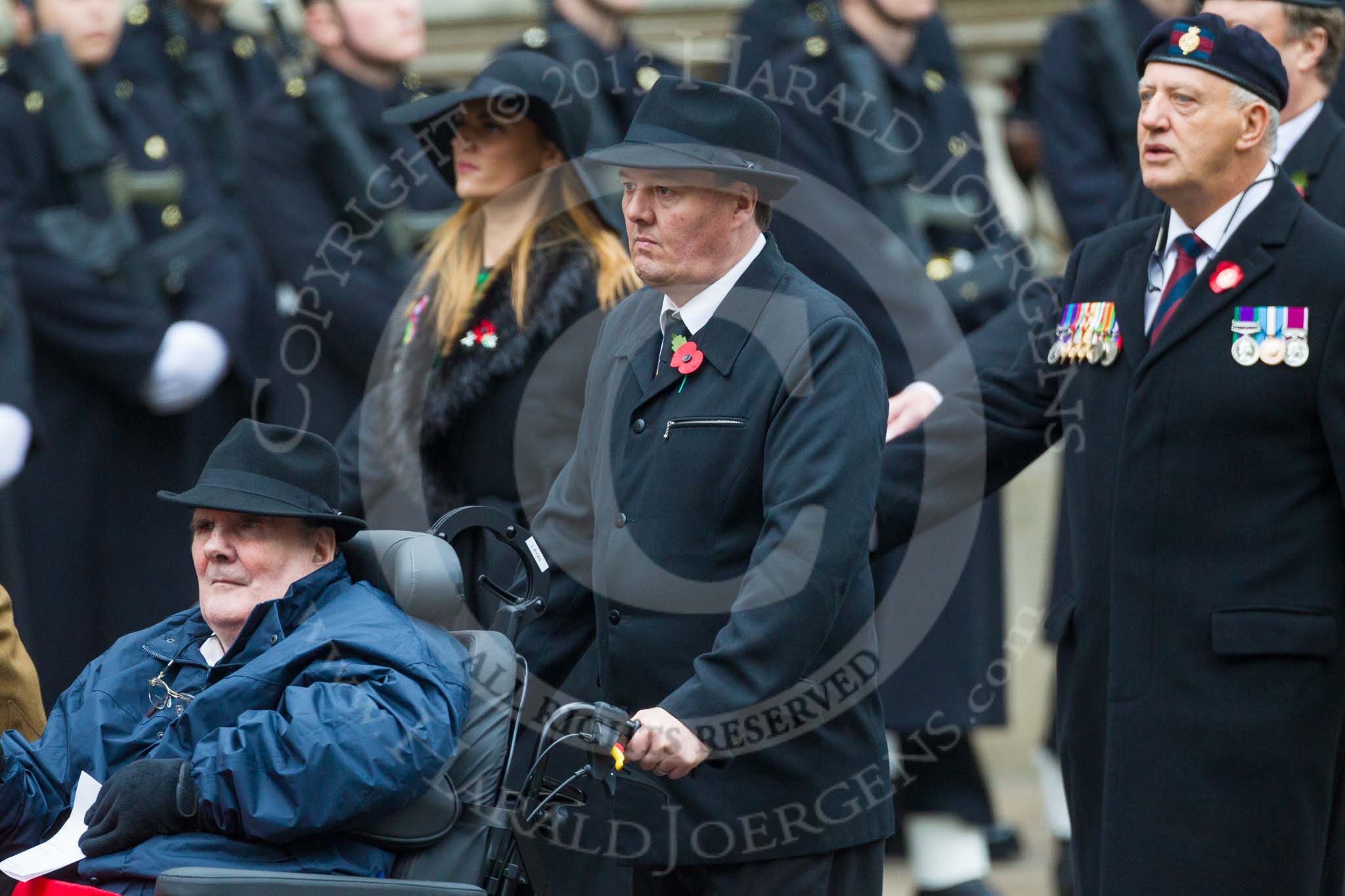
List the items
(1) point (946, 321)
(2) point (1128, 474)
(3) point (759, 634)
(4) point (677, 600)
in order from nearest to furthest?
1. (3) point (759, 634)
2. (4) point (677, 600)
3. (2) point (1128, 474)
4. (1) point (946, 321)

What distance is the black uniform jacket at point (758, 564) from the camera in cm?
335

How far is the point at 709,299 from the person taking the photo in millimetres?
3607

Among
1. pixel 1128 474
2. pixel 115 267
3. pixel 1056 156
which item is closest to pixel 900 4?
pixel 1056 156

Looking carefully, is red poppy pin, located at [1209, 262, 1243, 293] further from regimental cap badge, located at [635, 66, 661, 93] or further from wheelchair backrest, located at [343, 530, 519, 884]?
regimental cap badge, located at [635, 66, 661, 93]

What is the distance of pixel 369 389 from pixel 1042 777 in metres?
2.38

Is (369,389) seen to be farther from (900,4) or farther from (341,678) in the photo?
(900,4)

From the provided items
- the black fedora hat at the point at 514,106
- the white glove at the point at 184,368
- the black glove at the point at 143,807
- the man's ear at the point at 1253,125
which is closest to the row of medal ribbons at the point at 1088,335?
the man's ear at the point at 1253,125

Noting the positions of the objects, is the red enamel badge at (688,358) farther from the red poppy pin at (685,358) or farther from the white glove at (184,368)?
the white glove at (184,368)

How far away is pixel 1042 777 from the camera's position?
6.34 metres

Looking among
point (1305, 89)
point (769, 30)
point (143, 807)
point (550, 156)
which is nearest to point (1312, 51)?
point (1305, 89)

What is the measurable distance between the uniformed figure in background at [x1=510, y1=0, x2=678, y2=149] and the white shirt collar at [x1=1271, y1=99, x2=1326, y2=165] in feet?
6.84

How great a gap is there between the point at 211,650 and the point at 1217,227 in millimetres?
1831

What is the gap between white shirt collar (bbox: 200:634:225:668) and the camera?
372cm

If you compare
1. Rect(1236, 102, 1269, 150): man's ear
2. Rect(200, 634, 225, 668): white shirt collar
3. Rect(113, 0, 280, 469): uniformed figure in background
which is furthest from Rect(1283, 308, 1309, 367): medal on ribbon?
Rect(113, 0, 280, 469): uniformed figure in background
